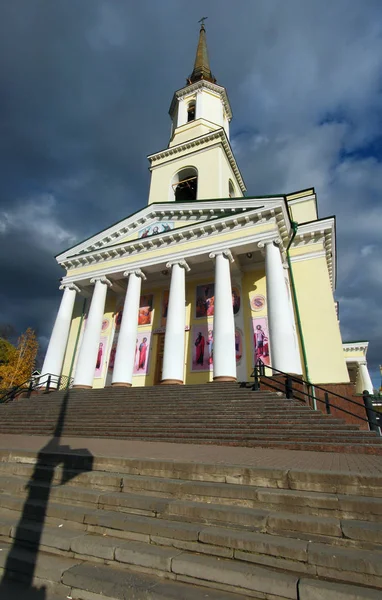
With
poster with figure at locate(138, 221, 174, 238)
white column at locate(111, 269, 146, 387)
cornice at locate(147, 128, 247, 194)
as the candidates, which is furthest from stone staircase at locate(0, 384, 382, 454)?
cornice at locate(147, 128, 247, 194)

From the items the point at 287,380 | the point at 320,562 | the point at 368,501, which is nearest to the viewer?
the point at 320,562

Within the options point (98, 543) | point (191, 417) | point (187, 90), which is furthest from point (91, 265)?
point (187, 90)

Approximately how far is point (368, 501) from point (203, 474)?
1.83 m

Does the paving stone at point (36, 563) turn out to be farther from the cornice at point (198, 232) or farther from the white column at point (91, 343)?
the cornice at point (198, 232)

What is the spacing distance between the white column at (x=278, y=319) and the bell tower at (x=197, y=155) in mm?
8972

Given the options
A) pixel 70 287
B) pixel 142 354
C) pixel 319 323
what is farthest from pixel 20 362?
pixel 319 323

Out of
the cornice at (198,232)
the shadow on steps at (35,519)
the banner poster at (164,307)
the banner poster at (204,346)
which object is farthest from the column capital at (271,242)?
the shadow on steps at (35,519)

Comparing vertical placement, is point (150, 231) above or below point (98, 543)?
above

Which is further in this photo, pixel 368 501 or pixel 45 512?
pixel 45 512

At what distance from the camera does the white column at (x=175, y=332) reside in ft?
42.2

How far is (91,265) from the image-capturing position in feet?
59.8

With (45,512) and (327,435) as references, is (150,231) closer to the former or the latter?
(327,435)

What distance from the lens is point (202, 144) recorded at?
23.0 meters

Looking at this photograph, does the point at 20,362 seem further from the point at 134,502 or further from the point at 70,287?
the point at 134,502
